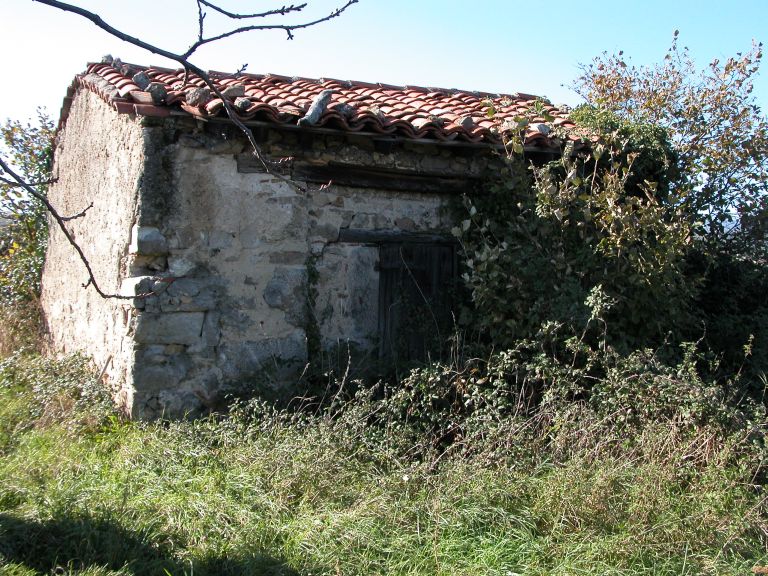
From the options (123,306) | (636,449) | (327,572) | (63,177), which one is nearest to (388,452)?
(327,572)

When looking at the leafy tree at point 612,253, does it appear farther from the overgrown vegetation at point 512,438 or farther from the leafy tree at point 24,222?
the leafy tree at point 24,222

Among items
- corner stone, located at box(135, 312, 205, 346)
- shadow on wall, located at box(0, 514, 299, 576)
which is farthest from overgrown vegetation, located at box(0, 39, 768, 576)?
corner stone, located at box(135, 312, 205, 346)

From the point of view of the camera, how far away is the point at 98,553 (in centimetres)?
389

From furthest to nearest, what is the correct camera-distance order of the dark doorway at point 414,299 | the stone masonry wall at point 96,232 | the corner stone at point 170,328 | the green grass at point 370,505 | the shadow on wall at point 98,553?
the dark doorway at point 414,299
the stone masonry wall at point 96,232
the corner stone at point 170,328
the green grass at point 370,505
the shadow on wall at point 98,553

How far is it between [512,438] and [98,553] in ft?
8.58

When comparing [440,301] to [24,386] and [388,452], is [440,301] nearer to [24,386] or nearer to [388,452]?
[388,452]

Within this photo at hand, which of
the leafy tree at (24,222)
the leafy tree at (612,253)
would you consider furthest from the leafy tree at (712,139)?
the leafy tree at (24,222)

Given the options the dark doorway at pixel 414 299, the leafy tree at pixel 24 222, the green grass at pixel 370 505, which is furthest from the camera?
the leafy tree at pixel 24 222

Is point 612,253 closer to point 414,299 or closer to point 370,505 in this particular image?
point 414,299

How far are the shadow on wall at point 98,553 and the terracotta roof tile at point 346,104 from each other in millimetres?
3009

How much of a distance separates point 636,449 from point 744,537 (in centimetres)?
85

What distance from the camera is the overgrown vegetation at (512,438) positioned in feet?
13.2

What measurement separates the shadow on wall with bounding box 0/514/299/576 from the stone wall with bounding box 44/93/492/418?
6.23 ft

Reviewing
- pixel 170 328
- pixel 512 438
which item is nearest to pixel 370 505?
pixel 512 438
